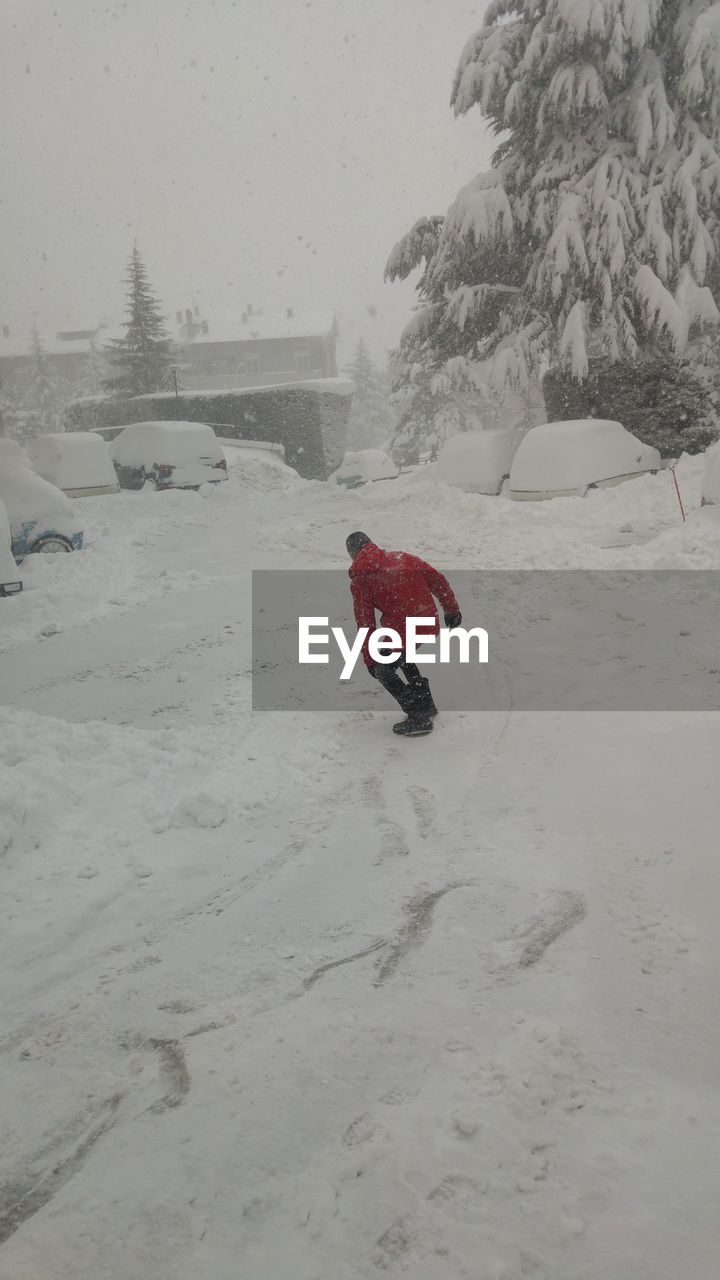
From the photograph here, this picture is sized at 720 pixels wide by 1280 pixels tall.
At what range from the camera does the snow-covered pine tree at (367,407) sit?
58688mm

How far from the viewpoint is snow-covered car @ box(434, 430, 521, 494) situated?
15016mm

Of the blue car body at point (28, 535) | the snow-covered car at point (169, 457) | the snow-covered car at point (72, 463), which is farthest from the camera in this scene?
the snow-covered car at point (169, 457)

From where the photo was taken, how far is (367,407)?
59375mm

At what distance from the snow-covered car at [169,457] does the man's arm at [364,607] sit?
45.4 feet

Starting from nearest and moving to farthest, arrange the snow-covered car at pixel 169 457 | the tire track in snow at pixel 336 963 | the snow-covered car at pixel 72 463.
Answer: the tire track in snow at pixel 336 963 < the snow-covered car at pixel 72 463 < the snow-covered car at pixel 169 457

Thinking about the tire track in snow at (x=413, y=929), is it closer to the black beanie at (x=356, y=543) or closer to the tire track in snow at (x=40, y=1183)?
the tire track in snow at (x=40, y=1183)

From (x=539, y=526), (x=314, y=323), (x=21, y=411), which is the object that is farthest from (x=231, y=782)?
(x=314, y=323)

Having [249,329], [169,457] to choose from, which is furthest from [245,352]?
[169,457]

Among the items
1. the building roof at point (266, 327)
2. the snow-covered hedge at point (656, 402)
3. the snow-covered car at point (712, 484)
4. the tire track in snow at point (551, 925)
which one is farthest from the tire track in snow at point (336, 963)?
the building roof at point (266, 327)

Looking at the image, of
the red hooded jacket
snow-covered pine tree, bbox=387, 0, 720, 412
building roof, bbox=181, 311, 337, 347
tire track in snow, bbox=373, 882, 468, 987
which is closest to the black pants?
the red hooded jacket

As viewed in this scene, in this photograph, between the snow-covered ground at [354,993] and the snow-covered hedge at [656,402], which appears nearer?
the snow-covered ground at [354,993]

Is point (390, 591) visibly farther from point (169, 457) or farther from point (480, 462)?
point (169, 457)

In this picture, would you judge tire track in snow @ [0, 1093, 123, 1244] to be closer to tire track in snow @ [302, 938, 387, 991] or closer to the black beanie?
tire track in snow @ [302, 938, 387, 991]

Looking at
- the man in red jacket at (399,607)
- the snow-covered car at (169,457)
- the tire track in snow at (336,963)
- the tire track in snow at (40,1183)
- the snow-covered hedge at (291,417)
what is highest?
the snow-covered hedge at (291,417)
